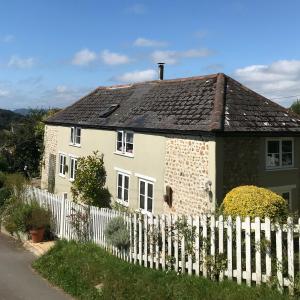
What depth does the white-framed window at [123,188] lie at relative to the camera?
64.4ft

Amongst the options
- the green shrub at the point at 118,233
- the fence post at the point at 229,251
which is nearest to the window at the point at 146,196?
the green shrub at the point at 118,233

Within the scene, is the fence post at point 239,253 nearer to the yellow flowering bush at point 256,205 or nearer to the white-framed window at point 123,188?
the yellow flowering bush at point 256,205

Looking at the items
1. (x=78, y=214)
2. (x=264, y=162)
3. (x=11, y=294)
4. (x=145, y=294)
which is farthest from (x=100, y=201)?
(x=145, y=294)

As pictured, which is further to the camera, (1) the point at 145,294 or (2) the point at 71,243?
(2) the point at 71,243

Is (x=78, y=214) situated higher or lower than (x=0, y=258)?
higher

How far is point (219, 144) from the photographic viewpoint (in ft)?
47.3

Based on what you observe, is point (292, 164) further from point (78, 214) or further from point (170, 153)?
point (78, 214)

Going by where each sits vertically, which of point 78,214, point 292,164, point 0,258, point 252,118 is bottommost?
point 0,258

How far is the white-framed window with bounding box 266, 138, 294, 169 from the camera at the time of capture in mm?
16109

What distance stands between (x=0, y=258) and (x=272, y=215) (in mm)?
8754

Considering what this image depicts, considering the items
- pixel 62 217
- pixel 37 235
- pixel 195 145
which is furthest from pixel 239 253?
pixel 37 235

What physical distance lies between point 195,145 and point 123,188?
5847 mm

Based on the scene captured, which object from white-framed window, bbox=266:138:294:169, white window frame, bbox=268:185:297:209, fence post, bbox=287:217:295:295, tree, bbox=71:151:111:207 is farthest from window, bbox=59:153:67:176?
fence post, bbox=287:217:295:295

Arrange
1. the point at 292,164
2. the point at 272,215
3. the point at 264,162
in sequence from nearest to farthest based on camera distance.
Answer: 1. the point at 272,215
2. the point at 264,162
3. the point at 292,164
